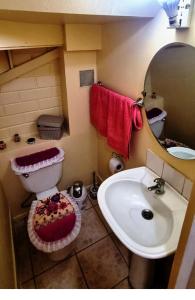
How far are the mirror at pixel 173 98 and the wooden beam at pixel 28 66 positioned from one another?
889 mm

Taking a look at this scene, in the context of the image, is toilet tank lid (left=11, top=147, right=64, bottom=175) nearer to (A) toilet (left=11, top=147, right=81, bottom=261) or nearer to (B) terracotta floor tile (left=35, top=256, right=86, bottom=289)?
(A) toilet (left=11, top=147, right=81, bottom=261)

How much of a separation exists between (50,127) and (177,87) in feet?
3.66

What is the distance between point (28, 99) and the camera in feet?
5.60

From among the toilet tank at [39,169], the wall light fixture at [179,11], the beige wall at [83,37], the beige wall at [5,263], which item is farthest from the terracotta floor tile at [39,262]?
the wall light fixture at [179,11]

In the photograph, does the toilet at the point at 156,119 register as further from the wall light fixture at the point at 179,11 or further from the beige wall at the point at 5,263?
the beige wall at the point at 5,263

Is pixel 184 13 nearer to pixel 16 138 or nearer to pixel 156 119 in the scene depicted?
pixel 156 119

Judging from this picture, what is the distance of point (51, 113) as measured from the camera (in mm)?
1869

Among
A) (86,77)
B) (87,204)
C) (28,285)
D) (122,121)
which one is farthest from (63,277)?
(86,77)

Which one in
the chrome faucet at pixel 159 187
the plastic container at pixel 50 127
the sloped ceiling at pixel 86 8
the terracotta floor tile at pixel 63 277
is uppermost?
the sloped ceiling at pixel 86 8

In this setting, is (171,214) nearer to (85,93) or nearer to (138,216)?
(138,216)

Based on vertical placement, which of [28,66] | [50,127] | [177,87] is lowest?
[50,127]

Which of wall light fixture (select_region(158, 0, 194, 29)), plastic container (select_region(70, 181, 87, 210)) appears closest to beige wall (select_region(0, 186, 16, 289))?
plastic container (select_region(70, 181, 87, 210))

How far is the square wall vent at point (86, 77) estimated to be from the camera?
1.64 metres

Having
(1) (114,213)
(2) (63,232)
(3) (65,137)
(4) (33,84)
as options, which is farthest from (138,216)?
(4) (33,84)
